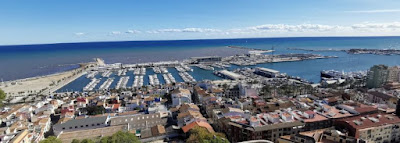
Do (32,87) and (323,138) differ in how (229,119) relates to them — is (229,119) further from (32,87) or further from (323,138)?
(32,87)

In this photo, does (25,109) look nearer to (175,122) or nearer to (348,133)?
(175,122)

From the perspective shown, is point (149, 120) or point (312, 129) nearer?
point (312, 129)

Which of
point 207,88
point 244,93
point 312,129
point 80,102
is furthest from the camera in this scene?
point 207,88

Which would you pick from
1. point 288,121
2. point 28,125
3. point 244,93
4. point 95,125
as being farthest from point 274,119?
point 28,125

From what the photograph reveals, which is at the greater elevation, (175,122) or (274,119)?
(274,119)

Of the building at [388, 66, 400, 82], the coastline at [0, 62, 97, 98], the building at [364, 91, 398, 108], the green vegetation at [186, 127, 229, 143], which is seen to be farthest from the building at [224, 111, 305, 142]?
the coastline at [0, 62, 97, 98]

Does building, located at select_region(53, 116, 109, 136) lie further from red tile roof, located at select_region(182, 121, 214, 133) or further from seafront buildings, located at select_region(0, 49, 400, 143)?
red tile roof, located at select_region(182, 121, 214, 133)

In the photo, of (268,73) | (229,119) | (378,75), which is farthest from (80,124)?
(268,73)

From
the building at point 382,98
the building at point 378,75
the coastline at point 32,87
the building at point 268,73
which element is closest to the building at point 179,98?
the building at point 382,98
